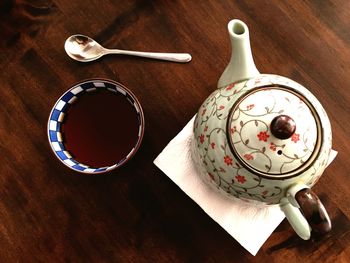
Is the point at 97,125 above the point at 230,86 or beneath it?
beneath

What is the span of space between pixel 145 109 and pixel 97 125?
0.36ft

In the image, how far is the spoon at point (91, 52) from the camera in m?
0.77

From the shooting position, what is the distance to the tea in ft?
2.34

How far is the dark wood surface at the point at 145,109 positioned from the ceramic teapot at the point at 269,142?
0.24 meters

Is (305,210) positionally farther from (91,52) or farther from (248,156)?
(91,52)

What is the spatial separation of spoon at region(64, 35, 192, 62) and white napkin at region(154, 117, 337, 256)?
0.57 ft

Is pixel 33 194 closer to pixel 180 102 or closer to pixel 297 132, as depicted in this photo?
pixel 180 102

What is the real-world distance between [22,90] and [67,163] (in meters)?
0.25

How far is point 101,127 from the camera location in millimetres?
733

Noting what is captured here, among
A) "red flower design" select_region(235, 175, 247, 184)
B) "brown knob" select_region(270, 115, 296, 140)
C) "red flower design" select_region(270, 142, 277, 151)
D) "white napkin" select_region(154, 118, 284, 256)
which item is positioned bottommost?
"white napkin" select_region(154, 118, 284, 256)

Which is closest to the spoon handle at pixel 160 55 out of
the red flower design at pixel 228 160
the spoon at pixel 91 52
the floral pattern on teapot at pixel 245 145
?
the spoon at pixel 91 52

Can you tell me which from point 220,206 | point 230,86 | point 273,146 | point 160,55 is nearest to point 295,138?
point 273,146

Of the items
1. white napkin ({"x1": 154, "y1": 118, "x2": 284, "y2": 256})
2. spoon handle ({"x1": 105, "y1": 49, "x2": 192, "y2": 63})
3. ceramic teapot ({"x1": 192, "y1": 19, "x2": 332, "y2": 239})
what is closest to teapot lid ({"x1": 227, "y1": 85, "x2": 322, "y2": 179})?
ceramic teapot ({"x1": 192, "y1": 19, "x2": 332, "y2": 239})

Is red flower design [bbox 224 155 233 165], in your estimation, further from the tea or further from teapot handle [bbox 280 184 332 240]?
the tea
